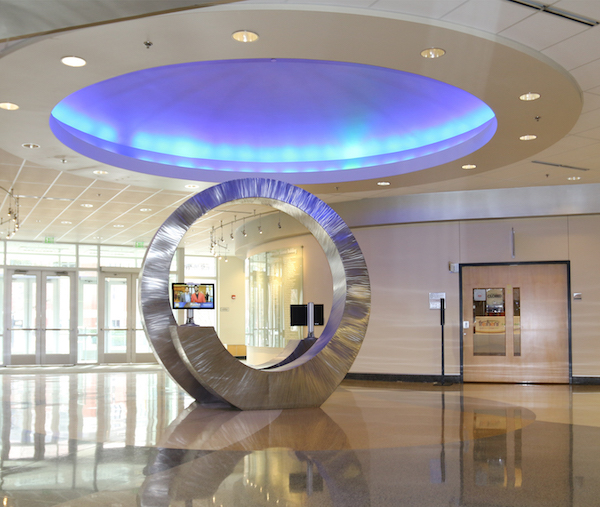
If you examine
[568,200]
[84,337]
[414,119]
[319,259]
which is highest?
[414,119]

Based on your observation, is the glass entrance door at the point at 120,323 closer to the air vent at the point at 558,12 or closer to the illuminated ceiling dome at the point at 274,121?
the illuminated ceiling dome at the point at 274,121

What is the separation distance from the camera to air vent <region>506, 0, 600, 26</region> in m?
4.71

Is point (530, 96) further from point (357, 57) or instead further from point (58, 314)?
point (58, 314)

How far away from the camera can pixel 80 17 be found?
255cm

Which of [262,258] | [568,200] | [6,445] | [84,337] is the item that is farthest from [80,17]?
[84,337]

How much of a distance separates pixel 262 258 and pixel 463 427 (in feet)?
29.6

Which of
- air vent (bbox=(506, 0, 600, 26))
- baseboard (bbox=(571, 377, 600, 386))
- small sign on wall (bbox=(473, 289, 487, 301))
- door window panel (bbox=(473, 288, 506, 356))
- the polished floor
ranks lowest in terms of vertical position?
baseboard (bbox=(571, 377, 600, 386))

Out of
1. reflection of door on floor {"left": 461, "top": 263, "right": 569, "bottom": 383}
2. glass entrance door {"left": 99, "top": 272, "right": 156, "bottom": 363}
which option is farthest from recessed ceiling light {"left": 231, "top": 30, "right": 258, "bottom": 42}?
glass entrance door {"left": 99, "top": 272, "right": 156, "bottom": 363}

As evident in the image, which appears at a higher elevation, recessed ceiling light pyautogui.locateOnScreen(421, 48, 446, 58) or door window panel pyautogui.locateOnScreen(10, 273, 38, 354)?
recessed ceiling light pyautogui.locateOnScreen(421, 48, 446, 58)

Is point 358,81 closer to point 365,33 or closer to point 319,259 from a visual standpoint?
point 365,33

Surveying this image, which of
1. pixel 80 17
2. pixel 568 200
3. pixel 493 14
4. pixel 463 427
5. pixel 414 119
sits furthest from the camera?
pixel 568 200

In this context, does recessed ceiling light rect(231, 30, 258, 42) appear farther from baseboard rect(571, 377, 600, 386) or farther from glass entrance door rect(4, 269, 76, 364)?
glass entrance door rect(4, 269, 76, 364)

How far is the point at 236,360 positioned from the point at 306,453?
2473mm

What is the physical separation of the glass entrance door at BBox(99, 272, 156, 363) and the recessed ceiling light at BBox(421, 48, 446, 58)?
47.4ft
